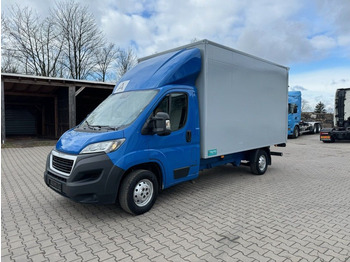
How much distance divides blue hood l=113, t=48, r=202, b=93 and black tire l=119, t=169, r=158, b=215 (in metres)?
1.59

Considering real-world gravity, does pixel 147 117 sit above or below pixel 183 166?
above

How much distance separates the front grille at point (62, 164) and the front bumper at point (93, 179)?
13 cm

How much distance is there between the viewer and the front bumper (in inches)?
139

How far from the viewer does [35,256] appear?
292cm

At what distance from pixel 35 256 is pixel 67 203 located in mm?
1725

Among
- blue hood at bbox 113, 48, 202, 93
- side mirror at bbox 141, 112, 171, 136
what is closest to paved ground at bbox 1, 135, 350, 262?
side mirror at bbox 141, 112, 171, 136

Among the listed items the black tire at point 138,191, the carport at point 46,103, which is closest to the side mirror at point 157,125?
the black tire at point 138,191

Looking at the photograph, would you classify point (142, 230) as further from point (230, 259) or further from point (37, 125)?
point (37, 125)

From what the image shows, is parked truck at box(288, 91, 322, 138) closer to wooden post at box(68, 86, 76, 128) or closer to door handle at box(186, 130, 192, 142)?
wooden post at box(68, 86, 76, 128)

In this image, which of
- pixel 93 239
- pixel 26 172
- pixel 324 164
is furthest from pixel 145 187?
pixel 324 164

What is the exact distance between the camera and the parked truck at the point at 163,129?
11.9ft

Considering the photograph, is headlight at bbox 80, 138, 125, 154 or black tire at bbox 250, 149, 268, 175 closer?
headlight at bbox 80, 138, 125, 154

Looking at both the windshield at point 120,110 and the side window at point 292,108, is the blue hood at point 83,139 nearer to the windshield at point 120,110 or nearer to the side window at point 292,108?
the windshield at point 120,110

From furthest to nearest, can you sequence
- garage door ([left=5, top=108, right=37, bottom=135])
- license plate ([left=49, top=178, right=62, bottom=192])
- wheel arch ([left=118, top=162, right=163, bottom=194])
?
garage door ([left=5, top=108, right=37, bottom=135]), wheel arch ([left=118, top=162, right=163, bottom=194]), license plate ([left=49, top=178, right=62, bottom=192])
